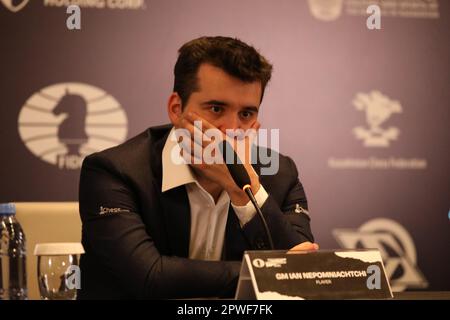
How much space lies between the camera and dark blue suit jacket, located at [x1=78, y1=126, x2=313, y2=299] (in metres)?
2.06

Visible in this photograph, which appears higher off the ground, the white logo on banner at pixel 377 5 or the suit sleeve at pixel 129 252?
the white logo on banner at pixel 377 5

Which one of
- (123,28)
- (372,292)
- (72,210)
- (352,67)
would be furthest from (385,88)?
(372,292)

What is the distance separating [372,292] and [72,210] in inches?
57.6

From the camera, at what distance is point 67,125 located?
13.4ft

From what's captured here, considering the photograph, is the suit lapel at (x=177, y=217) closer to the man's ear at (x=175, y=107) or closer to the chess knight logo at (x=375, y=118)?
the man's ear at (x=175, y=107)

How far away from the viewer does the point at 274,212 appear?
2225 millimetres

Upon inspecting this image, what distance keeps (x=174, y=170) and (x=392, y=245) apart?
2323mm

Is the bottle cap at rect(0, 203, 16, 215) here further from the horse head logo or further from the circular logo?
the horse head logo

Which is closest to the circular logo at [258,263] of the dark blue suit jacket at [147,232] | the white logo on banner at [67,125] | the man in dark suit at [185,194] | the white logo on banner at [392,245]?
the dark blue suit jacket at [147,232]

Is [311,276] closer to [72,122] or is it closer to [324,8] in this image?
[72,122]

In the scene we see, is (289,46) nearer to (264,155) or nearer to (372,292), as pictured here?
(264,155)

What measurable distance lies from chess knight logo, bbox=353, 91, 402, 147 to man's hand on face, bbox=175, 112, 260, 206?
208 centimetres

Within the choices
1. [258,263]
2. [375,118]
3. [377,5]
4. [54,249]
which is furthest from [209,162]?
[377,5]

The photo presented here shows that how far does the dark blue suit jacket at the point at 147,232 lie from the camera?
6.77 feet
